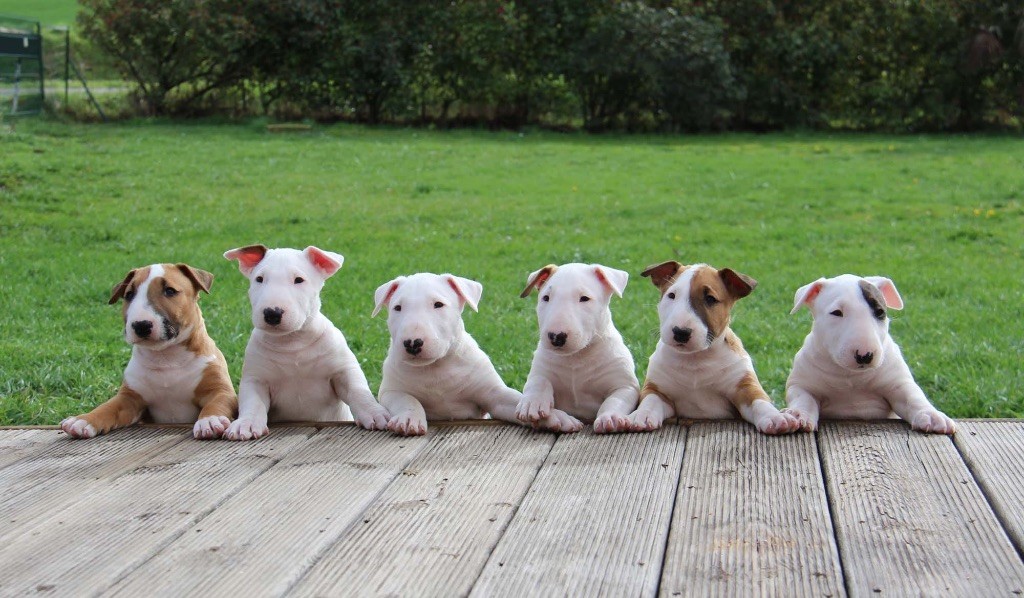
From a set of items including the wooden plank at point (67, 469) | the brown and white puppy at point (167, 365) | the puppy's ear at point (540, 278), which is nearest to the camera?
the wooden plank at point (67, 469)

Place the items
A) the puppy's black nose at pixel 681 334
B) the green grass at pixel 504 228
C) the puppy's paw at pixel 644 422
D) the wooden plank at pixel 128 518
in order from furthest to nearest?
the green grass at pixel 504 228 → the puppy's paw at pixel 644 422 → the puppy's black nose at pixel 681 334 → the wooden plank at pixel 128 518

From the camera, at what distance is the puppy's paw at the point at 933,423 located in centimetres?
434

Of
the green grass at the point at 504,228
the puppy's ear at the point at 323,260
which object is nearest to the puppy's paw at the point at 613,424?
the puppy's ear at the point at 323,260

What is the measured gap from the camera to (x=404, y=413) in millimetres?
4664

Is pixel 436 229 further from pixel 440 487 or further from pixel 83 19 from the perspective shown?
pixel 83 19

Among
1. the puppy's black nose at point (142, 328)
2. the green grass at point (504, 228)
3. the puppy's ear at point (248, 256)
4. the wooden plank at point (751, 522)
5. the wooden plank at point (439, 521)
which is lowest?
the green grass at point (504, 228)

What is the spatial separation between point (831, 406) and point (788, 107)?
71.2 feet

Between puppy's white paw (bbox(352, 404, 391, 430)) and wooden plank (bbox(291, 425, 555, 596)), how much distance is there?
0.27 m

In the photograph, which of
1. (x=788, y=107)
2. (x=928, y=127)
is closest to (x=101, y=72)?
(x=788, y=107)

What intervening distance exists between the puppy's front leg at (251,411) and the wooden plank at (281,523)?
27cm

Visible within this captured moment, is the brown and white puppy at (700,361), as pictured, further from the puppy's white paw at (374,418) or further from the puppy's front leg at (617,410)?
the puppy's white paw at (374,418)

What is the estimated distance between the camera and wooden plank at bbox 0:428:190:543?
12.2ft

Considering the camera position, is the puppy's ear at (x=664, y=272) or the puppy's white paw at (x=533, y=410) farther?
the puppy's ear at (x=664, y=272)

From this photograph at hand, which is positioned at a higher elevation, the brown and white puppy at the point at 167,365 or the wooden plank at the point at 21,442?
the brown and white puppy at the point at 167,365
